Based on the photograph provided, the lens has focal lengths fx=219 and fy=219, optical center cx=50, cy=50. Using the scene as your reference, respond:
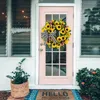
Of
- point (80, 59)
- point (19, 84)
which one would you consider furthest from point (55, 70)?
point (19, 84)

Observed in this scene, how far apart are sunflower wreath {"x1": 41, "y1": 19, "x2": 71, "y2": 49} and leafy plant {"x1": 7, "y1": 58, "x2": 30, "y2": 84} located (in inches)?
35.7

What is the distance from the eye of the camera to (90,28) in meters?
5.68

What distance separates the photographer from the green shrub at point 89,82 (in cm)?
489

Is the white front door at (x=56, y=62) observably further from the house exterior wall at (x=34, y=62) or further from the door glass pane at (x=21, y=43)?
the door glass pane at (x=21, y=43)

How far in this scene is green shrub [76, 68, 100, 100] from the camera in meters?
4.89

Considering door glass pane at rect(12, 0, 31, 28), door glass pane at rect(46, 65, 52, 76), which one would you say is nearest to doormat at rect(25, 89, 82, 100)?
door glass pane at rect(46, 65, 52, 76)

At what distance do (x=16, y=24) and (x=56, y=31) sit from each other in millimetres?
1061

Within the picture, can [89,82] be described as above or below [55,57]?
below

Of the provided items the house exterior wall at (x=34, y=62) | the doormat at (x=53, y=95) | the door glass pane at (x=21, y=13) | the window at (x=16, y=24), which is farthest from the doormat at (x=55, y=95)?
the door glass pane at (x=21, y=13)

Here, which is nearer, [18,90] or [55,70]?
[18,90]

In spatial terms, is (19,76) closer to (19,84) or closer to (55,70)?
(19,84)

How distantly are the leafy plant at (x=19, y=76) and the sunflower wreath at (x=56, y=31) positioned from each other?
0.91 m

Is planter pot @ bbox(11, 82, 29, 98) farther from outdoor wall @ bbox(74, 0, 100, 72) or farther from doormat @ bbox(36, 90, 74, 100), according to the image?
outdoor wall @ bbox(74, 0, 100, 72)

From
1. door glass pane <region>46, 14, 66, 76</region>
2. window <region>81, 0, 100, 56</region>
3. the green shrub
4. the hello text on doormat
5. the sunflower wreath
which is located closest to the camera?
the green shrub
